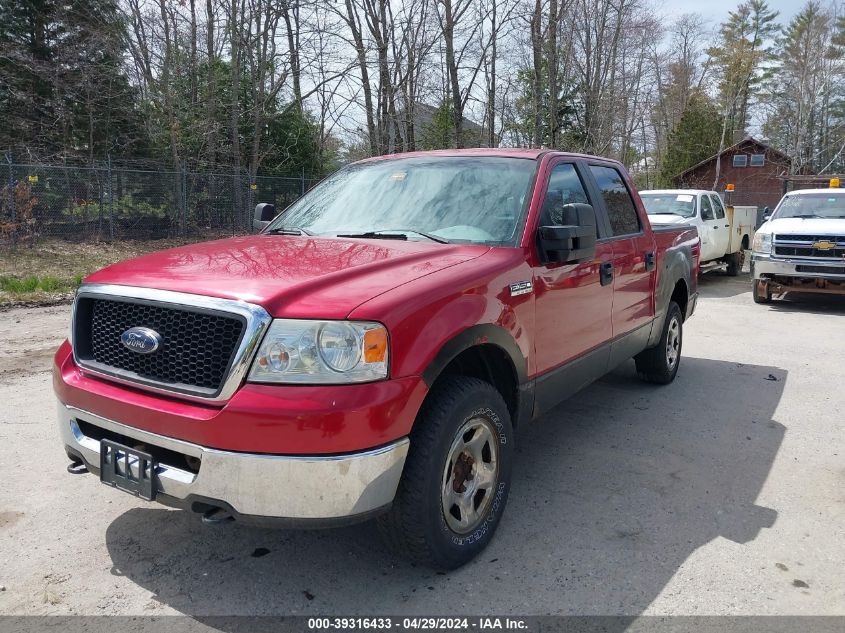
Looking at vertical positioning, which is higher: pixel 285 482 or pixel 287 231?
pixel 287 231

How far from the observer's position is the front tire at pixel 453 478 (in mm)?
2629

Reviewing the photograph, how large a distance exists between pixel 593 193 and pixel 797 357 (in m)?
4.30

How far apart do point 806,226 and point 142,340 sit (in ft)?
35.7

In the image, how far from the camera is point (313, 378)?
2377 millimetres

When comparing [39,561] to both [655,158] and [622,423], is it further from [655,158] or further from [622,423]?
[655,158]

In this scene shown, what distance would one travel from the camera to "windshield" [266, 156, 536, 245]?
3.58 m

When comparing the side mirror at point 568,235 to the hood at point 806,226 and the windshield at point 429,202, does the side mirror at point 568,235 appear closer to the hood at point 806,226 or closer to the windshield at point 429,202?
the windshield at point 429,202

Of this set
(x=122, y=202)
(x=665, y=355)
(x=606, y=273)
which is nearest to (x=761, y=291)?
(x=665, y=355)

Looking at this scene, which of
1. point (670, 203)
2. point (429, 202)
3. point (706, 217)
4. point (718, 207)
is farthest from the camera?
point (718, 207)

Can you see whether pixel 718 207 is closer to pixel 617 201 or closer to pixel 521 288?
pixel 617 201

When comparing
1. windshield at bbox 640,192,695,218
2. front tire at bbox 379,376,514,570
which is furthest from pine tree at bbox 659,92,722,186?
front tire at bbox 379,376,514,570

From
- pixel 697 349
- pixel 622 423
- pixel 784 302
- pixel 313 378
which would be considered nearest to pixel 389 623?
pixel 313 378

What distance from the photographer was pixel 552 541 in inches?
126

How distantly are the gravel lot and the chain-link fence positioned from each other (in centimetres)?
1124
